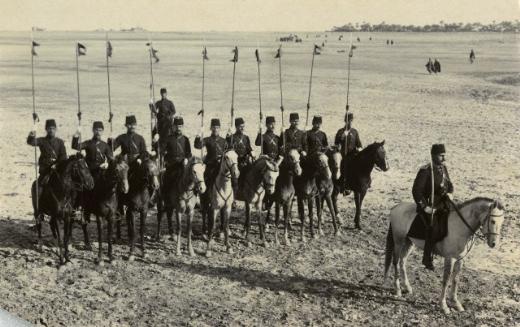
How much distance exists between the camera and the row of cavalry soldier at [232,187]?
9992 millimetres

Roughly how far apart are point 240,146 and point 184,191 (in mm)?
2172

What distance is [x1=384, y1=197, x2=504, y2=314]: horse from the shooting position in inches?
359

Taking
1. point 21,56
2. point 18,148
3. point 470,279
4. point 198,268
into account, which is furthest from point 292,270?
point 21,56

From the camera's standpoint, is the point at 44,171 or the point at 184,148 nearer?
the point at 44,171

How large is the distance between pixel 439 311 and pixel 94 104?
88.1 feet

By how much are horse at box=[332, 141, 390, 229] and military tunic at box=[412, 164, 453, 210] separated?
3100mm

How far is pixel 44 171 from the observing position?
1204 cm

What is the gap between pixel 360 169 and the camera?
14.1 meters

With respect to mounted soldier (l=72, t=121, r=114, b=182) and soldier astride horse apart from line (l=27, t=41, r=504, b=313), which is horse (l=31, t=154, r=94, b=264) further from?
mounted soldier (l=72, t=121, r=114, b=182)

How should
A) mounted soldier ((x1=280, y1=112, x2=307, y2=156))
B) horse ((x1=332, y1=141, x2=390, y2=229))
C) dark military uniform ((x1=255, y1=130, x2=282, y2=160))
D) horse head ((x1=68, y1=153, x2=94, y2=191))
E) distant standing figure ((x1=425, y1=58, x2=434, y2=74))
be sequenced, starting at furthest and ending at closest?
distant standing figure ((x1=425, y1=58, x2=434, y2=74)) < mounted soldier ((x1=280, y1=112, x2=307, y2=156)) < dark military uniform ((x1=255, y1=130, x2=282, y2=160)) < horse ((x1=332, y1=141, x2=390, y2=229)) < horse head ((x1=68, y1=153, x2=94, y2=191))

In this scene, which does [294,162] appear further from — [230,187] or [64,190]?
[64,190]

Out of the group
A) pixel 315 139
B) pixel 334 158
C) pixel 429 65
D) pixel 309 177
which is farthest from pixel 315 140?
pixel 429 65

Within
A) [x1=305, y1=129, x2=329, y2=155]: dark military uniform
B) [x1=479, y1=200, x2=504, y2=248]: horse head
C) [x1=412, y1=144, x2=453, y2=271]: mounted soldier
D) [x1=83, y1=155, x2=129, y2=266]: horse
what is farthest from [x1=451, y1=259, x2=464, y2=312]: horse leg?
[x1=83, y1=155, x2=129, y2=266]: horse

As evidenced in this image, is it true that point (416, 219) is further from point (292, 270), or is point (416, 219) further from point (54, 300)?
point (54, 300)
